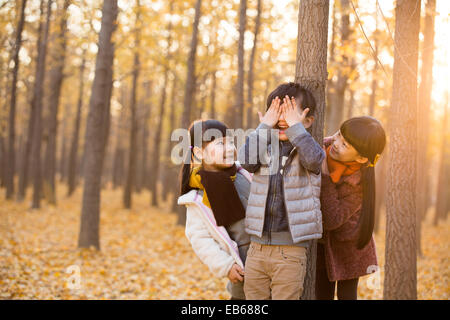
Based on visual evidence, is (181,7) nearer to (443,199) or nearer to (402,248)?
(402,248)

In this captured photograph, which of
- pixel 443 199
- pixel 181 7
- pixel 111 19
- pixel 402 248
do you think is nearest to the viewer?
pixel 402 248

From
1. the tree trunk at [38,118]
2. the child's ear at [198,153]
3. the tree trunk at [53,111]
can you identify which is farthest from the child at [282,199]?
the tree trunk at [53,111]

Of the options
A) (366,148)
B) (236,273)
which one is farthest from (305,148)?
(236,273)

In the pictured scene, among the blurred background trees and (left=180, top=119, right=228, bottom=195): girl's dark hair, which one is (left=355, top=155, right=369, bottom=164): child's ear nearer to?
(left=180, top=119, right=228, bottom=195): girl's dark hair

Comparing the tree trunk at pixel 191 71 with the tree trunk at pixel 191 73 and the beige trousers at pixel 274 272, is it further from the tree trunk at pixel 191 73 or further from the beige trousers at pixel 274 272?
the beige trousers at pixel 274 272

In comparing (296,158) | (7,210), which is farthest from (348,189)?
(7,210)

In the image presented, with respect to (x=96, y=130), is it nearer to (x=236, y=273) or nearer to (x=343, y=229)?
(x=236, y=273)

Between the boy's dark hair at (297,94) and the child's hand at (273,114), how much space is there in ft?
0.24

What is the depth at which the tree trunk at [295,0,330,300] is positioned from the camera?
2898 mm

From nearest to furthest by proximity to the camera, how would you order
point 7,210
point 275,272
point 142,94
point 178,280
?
point 275,272 → point 178,280 → point 7,210 → point 142,94

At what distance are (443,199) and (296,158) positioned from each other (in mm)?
20034

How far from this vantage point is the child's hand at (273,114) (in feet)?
8.45

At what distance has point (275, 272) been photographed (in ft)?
8.30

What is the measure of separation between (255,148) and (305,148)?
332 millimetres
